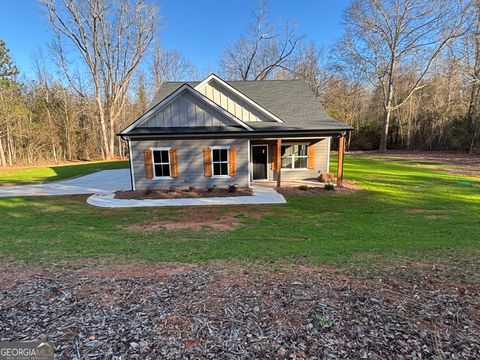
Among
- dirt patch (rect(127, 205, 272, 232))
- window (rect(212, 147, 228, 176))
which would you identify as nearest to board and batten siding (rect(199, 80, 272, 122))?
window (rect(212, 147, 228, 176))

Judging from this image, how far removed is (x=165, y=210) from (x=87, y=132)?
29.4m

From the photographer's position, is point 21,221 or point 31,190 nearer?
point 21,221

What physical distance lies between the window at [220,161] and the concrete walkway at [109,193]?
1.72 m

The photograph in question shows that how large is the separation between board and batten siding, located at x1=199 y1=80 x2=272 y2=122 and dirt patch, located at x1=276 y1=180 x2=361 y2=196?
12.6 ft

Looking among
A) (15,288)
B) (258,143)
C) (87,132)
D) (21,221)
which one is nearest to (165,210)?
(21,221)

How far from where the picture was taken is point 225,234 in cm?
643

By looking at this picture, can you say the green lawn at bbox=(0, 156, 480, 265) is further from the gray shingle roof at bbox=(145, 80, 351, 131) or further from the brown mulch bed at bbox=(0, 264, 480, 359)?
the gray shingle roof at bbox=(145, 80, 351, 131)

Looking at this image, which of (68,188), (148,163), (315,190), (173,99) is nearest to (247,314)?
(315,190)

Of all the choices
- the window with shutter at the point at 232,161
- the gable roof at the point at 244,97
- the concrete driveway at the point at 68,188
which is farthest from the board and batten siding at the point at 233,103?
the concrete driveway at the point at 68,188

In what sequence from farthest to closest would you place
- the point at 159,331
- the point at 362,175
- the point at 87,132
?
the point at 87,132
the point at 362,175
the point at 159,331

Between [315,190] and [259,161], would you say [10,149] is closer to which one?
[259,161]

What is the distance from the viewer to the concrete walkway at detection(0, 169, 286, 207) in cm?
1004

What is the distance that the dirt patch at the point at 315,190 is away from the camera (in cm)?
1119

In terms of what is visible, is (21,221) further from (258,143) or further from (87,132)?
(87,132)
